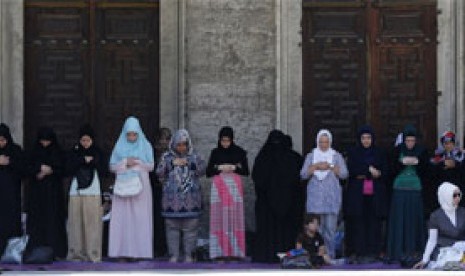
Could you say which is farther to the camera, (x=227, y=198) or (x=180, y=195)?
(x=227, y=198)

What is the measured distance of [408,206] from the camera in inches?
693

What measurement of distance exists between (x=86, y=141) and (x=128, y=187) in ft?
2.48

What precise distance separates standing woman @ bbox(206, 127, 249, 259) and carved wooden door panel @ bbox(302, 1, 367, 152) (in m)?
1.51

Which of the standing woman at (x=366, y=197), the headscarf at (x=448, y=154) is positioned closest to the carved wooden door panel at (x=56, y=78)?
the standing woman at (x=366, y=197)

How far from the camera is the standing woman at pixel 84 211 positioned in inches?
693

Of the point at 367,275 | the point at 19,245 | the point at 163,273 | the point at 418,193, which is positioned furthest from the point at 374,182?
the point at 19,245

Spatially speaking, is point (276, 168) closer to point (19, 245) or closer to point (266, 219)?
point (266, 219)

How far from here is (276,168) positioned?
58.1 ft

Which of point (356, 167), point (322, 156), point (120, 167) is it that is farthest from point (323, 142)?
point (120, 167)

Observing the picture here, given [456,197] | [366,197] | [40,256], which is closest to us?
[456,197]

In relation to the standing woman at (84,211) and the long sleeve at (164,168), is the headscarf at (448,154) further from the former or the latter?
the standing woman at (84,211)

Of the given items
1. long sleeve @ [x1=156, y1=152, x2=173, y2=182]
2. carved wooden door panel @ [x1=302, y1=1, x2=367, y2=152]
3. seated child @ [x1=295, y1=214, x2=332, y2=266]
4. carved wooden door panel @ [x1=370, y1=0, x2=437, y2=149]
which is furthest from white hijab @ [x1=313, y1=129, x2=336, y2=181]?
long sleeve @ [x1=156, y1=152, x2=173, y2=182]

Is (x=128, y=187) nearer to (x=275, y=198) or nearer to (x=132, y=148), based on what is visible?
(x=132, y=148)

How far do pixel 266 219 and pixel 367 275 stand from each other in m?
1.91
